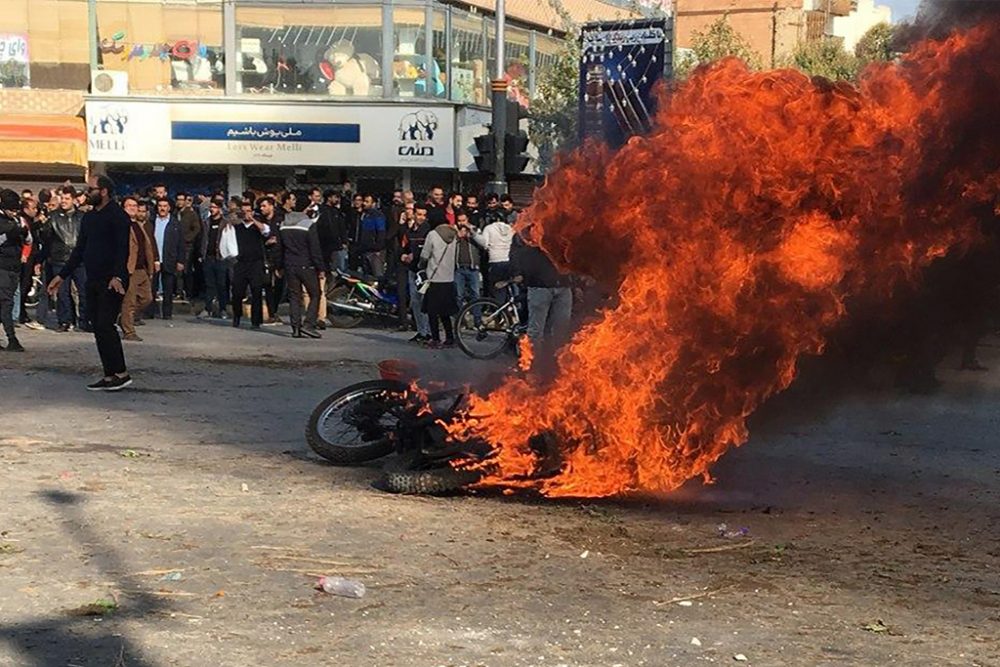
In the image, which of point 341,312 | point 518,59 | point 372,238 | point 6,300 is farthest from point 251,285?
point 518,59

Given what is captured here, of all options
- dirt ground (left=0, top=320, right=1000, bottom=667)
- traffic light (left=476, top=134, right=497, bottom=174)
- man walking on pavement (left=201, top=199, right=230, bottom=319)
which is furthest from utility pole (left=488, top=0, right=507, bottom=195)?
dirt ground (left=0, top=320, right=1000, bottom=667)

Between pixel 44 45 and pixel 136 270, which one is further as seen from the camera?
pixel 44 45

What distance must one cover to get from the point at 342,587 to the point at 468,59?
30029 millimetres

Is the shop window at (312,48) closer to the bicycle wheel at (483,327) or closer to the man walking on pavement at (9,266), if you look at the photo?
the bicycle wheel at (483,327)

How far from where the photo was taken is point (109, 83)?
32.8 meters

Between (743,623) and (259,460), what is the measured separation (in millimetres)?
4295

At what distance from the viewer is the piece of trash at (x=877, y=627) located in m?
5.29

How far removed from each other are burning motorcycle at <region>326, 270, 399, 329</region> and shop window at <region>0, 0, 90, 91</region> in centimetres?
1664

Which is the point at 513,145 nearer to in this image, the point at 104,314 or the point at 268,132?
the point at 104,314

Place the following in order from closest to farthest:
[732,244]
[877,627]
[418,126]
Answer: [877,627] < [732,244] < [418,126]

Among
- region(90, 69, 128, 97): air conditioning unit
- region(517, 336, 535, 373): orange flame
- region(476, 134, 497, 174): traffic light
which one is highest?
region(90, 69, 128, 97): air conditioning unit

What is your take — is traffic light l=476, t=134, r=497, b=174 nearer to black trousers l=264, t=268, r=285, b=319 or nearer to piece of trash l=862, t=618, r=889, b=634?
black trousers l=264, t=268, r=285, b=319

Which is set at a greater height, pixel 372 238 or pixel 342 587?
pixel 372 238

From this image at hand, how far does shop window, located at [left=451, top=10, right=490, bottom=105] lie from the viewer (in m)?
33.7
